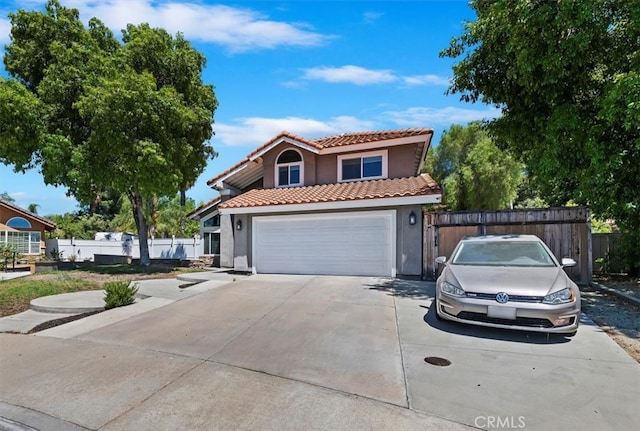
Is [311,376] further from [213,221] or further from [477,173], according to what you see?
[477,173]

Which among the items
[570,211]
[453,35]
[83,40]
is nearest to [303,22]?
[453,35]

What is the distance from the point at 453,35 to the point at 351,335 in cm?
840

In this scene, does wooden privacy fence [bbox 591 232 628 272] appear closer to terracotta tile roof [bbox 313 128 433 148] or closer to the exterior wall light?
the exterior wall light

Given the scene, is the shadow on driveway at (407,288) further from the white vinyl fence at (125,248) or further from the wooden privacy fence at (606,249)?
the white vinyl fence at (125,248)

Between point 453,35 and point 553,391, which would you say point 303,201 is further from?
point 553,391

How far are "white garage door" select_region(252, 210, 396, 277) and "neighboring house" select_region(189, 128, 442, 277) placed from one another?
3 cm

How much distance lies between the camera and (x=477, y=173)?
72.2 ft

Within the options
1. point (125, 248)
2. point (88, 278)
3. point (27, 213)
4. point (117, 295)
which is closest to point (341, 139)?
point (117, 295)

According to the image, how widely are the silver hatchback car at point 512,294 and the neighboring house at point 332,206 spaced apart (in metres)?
4.49

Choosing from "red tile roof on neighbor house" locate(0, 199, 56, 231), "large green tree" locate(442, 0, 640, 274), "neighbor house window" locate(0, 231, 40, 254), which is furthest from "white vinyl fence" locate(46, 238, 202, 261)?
"large green tree" locate(442, 0, 640, 274)

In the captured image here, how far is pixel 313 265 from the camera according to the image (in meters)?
12.2

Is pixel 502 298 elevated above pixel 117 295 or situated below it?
above

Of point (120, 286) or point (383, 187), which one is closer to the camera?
point (120, 286)

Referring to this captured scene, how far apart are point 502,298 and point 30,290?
11.3 metres
